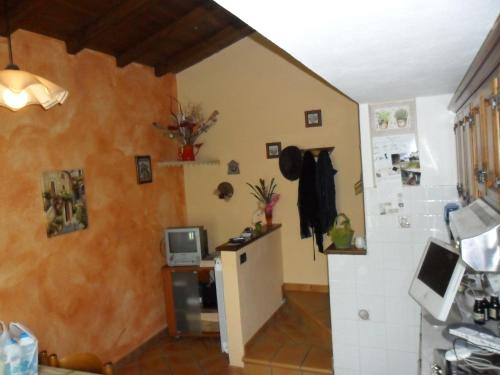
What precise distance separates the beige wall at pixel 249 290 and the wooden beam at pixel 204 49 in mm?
2134

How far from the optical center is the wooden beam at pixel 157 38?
11.5 feet

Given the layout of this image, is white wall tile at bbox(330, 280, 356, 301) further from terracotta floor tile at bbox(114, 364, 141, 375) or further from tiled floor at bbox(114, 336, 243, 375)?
terracotta floor tile at bbox(114, 364, 141, 375)

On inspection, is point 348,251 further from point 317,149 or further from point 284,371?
point 317,149

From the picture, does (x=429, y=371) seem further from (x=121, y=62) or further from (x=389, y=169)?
(x=121, y=62)

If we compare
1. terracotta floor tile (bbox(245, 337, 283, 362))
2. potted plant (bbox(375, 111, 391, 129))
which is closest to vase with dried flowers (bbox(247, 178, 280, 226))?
terracotta floor tile (bbox(245, 337, 283, 362))

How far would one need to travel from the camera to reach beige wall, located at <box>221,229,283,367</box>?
338cm

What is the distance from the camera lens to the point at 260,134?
4.46 meters

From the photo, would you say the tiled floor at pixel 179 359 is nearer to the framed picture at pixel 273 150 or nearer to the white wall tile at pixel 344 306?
the white wall tile at pixel 344 306

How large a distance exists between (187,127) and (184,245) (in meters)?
1.30

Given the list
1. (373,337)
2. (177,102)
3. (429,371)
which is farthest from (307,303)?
(177,102)

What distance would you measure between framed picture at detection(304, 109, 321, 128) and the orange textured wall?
1.61 metres

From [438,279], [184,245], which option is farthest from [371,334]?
[184,245]

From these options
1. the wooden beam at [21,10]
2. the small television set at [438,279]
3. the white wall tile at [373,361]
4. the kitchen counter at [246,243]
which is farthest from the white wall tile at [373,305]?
the wooden beam at [21,10]

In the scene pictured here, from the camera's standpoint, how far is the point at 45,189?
117 inches
